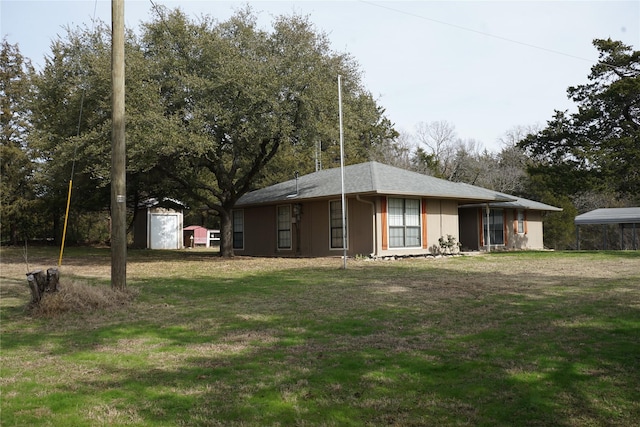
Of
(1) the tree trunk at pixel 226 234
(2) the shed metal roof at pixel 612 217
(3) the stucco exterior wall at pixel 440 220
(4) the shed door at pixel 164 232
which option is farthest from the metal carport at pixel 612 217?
(4) the shed door at pixel 164 232

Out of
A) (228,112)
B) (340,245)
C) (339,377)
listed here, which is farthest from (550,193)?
(339,377)

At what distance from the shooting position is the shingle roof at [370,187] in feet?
60.7

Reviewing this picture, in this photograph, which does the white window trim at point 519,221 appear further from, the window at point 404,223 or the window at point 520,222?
the window at point 404,223

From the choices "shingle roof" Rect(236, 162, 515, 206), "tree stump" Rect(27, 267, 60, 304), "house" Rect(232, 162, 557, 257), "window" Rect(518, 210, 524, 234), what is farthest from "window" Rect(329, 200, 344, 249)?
"tree stump" Rect(27, 267, 60, 304)

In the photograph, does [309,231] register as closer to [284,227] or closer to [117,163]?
[284,227]

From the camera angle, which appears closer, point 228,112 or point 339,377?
point 339,377

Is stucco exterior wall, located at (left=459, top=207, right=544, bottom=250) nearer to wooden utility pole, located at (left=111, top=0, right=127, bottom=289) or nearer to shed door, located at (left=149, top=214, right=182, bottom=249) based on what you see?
wooden utility pole, located at (left=111, top=0, right=127, bottom=289)

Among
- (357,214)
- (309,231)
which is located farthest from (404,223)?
(309,231)

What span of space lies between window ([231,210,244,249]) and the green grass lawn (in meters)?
14.6

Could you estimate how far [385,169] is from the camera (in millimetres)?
21281

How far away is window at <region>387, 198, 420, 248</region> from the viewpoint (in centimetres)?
1891

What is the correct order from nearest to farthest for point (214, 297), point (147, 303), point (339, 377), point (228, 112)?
1. point (339, 377)
2. point (147, 303)
3. point (214, 297)
4. point (228, 112)

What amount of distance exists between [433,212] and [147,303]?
1382 cm

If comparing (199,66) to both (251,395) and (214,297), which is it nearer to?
(214,297)
